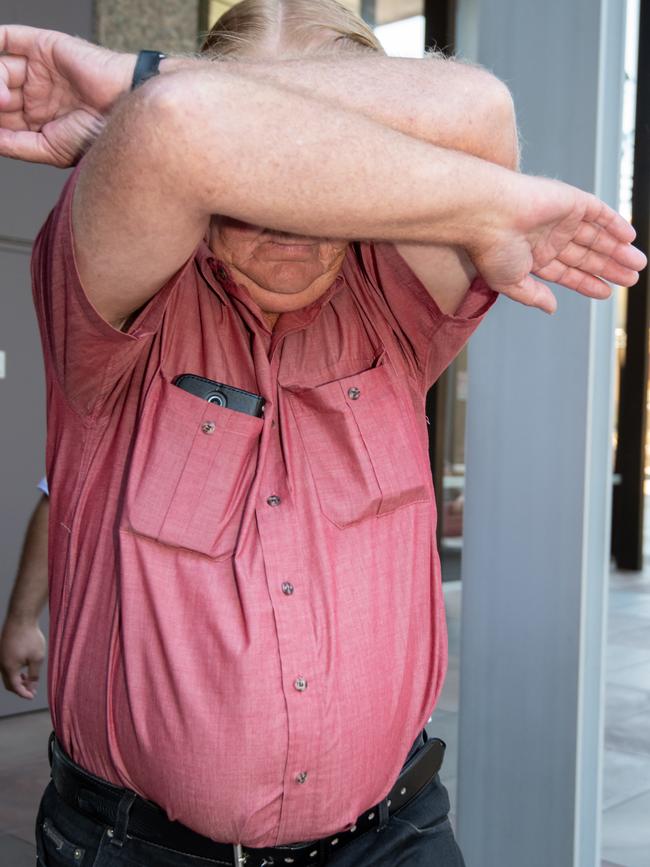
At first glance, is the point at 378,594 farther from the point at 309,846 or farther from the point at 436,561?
the point at 309,846

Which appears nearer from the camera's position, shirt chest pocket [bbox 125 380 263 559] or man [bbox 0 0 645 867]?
man [bbox 0 0 645 867]

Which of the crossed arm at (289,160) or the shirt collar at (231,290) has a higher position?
the crossed arm at (289,160)

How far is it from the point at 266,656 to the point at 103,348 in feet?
1.45

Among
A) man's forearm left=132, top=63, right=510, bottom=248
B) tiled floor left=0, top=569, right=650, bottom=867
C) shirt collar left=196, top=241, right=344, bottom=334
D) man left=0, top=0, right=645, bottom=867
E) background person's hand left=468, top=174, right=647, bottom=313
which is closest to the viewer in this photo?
man's forearm left=132, top=63, right=510, bottom=248

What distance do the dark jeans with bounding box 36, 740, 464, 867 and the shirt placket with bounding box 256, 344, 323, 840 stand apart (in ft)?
0.47

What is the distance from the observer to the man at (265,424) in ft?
3.58

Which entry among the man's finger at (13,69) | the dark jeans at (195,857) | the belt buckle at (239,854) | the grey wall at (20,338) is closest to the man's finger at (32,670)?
the dark jeans at (195,857)

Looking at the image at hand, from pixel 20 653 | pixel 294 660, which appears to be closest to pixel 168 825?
pixel 294 660

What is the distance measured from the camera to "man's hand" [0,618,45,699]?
186 centimetres

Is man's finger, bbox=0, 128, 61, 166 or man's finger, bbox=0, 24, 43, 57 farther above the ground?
man's finger, bbox=0, 24, 43, 57

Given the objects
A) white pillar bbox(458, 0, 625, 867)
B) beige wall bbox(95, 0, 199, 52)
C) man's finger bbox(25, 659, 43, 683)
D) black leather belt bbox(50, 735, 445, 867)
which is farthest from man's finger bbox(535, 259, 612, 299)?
beige wall bbox(95, 0, 199, 52)

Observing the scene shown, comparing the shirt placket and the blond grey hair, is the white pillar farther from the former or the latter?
the shirt placket

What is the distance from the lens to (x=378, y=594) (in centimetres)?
135

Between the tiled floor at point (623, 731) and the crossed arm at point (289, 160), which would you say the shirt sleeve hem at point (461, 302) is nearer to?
the crossed arm at point (289, 160)
